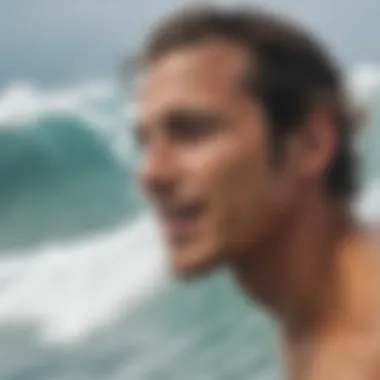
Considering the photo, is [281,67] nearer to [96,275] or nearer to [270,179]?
[270,179]

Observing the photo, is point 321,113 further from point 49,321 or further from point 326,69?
point 49,321

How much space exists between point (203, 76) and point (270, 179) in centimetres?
12

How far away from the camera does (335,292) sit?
0.83m

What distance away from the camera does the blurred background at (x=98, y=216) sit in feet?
2.80

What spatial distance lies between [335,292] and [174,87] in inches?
9.6

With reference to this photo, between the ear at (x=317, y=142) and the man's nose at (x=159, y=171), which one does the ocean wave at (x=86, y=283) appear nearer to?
the man's nose at (x=159, y=171)

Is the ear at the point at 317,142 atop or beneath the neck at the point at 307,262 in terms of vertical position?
atop

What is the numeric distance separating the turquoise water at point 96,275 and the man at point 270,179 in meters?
0.03

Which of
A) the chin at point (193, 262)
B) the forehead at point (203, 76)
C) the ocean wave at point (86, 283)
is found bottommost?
the chin at point (193, 262)

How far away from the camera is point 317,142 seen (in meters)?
0.83

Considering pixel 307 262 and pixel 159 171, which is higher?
pixel 159 171

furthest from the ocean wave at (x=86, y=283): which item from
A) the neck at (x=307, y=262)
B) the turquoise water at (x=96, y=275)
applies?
the neck at (x=307, y=262)

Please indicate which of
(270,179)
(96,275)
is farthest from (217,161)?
(96,275)

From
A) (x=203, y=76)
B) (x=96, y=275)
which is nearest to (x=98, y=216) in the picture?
(x=96, y=275)
